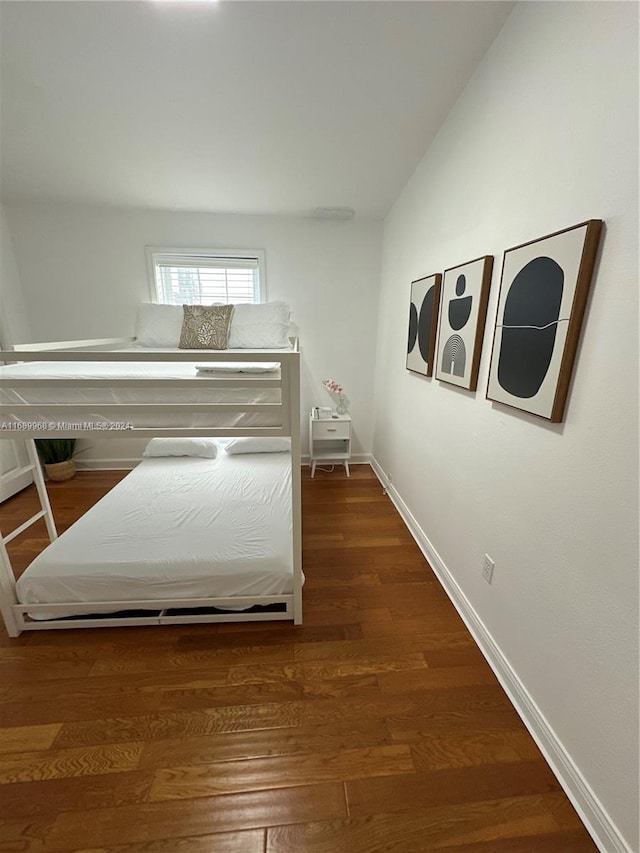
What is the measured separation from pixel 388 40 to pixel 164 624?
278 centimetres

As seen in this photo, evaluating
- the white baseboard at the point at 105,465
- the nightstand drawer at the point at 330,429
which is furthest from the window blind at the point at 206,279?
the white baseboard at the point at 105,465

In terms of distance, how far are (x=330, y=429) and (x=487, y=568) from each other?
6.44 ft

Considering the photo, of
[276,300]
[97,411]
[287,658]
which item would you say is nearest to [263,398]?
[97,411]

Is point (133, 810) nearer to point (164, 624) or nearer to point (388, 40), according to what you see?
point (164, 624)

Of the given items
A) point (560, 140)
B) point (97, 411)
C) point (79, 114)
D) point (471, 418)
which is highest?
point (79, 114)

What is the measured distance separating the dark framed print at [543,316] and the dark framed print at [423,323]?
0.65 meters

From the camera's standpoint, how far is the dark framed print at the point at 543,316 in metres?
1.01

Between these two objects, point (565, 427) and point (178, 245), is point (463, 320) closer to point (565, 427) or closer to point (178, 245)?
point (565, 427)

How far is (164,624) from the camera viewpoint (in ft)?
5.32

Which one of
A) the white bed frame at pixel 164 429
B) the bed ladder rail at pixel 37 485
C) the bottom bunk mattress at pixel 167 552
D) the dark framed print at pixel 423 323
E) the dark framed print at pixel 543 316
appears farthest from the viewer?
the dark framed print at pixel 423 323

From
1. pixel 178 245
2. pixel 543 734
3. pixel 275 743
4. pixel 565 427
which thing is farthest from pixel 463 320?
pixel 178 245

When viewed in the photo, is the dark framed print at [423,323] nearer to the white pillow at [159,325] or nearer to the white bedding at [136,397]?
the white bedding at [136,397]

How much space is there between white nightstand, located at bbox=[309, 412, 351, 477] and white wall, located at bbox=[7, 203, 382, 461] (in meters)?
0.47

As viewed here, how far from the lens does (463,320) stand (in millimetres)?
1683
